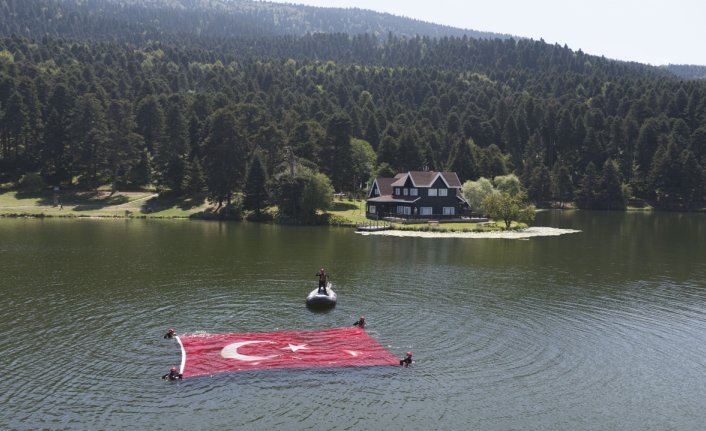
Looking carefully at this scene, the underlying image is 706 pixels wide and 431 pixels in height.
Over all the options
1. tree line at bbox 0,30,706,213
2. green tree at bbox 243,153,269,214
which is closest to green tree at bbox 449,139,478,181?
tree line at bbox 0,30,706,213

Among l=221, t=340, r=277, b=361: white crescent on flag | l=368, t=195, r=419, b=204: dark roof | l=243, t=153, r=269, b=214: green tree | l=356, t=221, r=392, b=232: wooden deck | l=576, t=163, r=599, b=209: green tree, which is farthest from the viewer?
l=576, t=163, r=599, b=209: green tree

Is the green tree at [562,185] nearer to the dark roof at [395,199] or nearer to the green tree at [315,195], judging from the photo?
the dark roof at [395,199]


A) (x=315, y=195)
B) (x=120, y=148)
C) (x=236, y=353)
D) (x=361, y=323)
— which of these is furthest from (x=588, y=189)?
(x=236, y=353)

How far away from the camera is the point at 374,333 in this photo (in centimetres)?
3341

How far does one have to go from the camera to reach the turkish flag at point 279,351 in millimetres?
27688

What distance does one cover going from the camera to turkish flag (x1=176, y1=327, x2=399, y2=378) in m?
27.7

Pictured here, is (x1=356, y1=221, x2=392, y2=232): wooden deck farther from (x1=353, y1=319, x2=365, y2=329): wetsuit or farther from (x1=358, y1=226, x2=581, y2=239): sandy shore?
(x1=353, y1=319, x2=365, y2=329): wetsuit

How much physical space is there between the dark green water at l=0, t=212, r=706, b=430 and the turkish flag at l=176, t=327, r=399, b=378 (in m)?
0.89

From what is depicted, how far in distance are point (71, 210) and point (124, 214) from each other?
9.80m

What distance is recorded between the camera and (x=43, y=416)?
22391 millimetres

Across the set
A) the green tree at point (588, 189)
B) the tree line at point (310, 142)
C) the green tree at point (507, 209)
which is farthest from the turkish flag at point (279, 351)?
the green tree at point (588, 189)

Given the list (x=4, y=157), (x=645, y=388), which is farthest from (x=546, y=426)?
(x=4, y=157)

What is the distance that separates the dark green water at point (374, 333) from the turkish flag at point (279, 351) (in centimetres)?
89

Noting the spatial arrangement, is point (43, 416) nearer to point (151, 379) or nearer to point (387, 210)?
point (151, 379)
